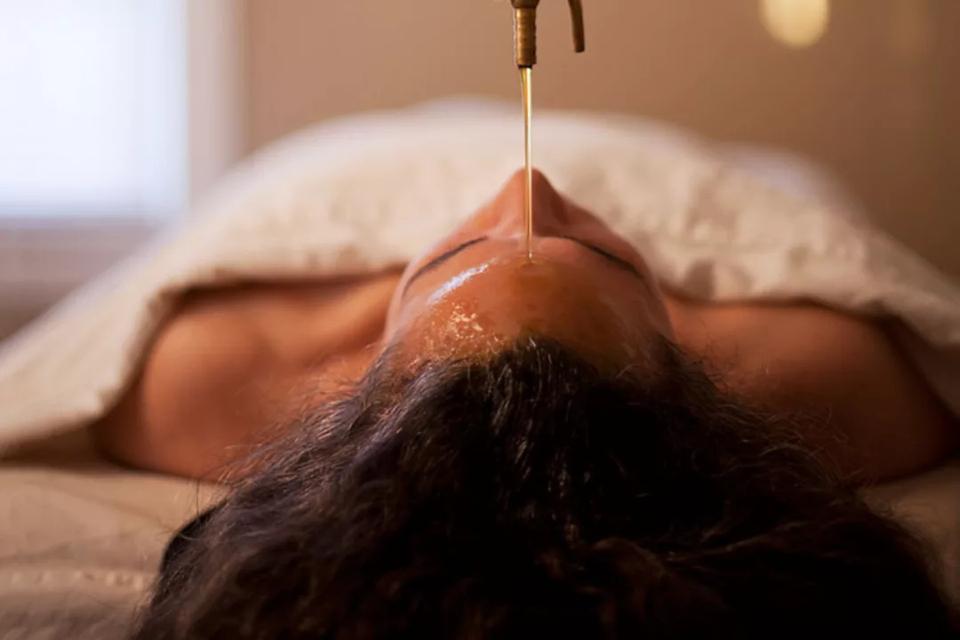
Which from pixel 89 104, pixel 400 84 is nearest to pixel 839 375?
pixel 400 84

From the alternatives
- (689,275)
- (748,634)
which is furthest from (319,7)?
(748,634)

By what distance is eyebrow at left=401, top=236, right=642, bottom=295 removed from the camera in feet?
2.59

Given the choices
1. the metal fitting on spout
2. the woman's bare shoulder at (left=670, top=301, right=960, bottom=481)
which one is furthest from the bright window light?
the metal fitting on spout

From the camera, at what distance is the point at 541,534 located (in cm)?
51

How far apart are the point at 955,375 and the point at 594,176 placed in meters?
0.40

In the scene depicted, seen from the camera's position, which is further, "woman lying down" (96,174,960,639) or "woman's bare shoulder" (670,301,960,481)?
"woman's bare shoulder" (670,301,960,481)

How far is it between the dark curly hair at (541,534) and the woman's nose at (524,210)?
0.22 metres

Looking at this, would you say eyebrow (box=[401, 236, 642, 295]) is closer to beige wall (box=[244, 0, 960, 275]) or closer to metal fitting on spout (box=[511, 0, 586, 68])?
metal fitting on spout (box=[511, 0, 586, 68])

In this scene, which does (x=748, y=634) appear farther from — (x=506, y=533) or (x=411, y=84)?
(x=411, y=84)

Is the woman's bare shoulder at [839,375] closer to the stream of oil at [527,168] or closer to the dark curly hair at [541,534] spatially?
the stream of oil at [527,168]

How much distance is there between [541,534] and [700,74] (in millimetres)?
1495

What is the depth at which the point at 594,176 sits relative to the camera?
1.19 meters

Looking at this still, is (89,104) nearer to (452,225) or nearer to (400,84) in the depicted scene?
(400,84)

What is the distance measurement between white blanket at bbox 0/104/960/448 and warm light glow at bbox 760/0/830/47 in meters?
0.62
